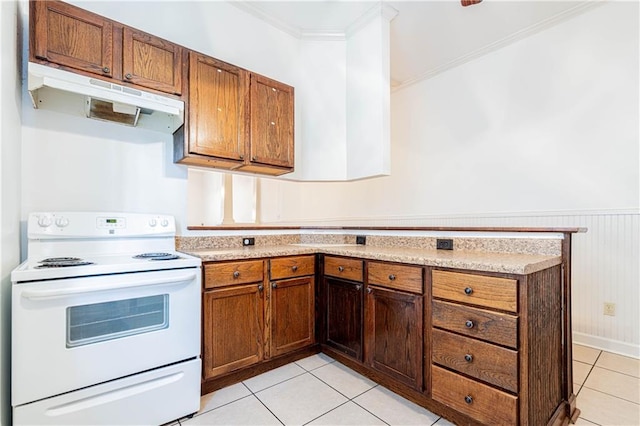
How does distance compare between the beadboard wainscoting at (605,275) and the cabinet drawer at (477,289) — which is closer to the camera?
the cabinet drawer at (477,289)

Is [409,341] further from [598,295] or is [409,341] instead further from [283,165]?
[598,295]

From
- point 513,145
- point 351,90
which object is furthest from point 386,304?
point 513,145

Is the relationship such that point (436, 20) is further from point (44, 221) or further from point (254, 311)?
point (44, 221)

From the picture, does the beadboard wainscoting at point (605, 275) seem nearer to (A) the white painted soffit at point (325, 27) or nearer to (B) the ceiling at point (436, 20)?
(B) the ceiling at point (436, 20)

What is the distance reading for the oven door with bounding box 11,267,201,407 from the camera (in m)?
1.29

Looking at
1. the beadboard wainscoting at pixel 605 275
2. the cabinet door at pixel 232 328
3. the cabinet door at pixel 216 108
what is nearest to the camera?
the cabinet door at pixel 232 328

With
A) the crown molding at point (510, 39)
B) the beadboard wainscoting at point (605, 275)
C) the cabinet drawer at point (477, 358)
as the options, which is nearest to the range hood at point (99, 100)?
the cabinet drawer at point (477, 358)

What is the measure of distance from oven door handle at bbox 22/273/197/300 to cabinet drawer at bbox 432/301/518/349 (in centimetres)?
136

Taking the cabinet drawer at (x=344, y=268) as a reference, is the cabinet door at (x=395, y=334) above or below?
below

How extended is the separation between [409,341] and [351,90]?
220 centimetres

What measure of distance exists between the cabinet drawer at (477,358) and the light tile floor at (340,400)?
1.20ft

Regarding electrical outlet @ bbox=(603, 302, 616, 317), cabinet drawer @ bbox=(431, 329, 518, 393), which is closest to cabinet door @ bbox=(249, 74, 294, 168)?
cabinet drawer @ bbox=(431, 329, 518, 393)

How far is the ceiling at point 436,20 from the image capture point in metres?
2.54

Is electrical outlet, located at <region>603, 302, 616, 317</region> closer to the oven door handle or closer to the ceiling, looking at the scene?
the ceiling
